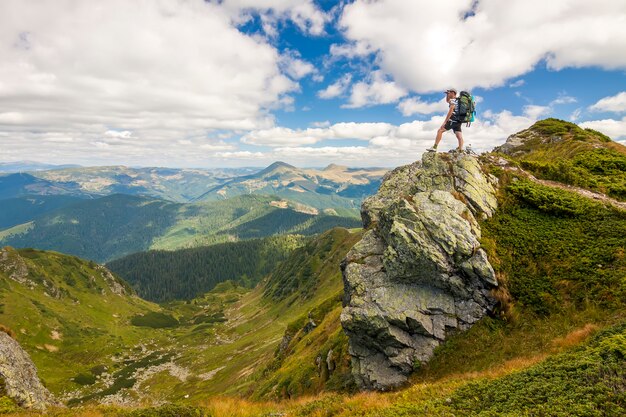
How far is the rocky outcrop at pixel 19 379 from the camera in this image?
22984mm

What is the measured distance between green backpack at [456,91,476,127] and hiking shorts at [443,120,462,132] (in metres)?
0.62

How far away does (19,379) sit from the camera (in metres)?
24.7

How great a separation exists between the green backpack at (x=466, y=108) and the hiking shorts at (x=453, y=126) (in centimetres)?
62

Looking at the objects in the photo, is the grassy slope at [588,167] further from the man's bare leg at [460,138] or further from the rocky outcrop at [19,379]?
the rocky outcrop at [19,379]

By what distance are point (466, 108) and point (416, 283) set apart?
1735 cm

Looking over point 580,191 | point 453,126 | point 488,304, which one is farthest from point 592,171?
A: point 488,304

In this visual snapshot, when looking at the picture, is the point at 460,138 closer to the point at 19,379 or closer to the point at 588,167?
the point at 588,167

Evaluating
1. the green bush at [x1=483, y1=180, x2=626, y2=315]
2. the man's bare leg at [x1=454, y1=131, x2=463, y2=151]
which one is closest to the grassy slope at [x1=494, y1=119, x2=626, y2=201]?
the green bush at [x1=483, y1=180, x2=626, y2=315]

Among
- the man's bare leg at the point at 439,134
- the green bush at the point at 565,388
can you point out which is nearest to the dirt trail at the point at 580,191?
the man's bare leg at the point at 439,134

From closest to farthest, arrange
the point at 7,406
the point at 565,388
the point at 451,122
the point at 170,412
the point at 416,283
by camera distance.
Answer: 1. the point at 565,388
2. the point at 170,412
3. the point at 7,406
4. the point at 416,283
5. the point at 451,122

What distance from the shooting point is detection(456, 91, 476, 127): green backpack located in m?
30.9

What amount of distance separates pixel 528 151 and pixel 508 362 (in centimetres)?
7317

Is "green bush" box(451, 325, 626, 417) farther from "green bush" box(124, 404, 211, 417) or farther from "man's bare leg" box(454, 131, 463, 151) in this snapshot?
"man's bare leg" box(454, 131, 463, 151)

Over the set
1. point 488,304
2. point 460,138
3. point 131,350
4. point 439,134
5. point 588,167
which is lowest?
point 131,350
